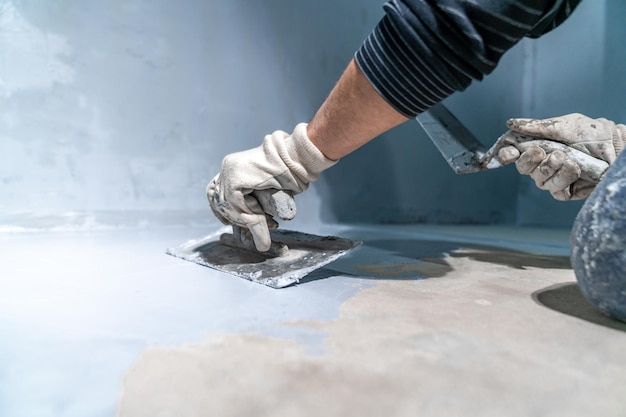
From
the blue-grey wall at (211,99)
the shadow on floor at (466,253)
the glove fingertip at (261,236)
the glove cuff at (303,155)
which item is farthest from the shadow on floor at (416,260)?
the blue-grey wall at (211,99)

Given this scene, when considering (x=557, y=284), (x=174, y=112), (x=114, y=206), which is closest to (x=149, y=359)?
(x=557, y=284)

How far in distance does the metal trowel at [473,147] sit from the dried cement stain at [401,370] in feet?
1.68

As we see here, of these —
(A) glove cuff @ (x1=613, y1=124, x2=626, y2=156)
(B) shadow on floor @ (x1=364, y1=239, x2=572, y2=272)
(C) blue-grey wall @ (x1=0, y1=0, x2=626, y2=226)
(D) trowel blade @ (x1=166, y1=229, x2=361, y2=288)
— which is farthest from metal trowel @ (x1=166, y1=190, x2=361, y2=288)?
(C) blue-grey wall @ (x1=0, y1=0, x2=626, y2=226)

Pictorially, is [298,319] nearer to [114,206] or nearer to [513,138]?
[513,138]

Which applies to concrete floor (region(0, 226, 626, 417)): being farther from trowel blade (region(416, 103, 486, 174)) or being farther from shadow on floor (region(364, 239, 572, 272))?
trowel blade (region(416, 103, 486, 174))

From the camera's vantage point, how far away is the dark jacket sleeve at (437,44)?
690 mm

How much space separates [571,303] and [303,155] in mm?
601

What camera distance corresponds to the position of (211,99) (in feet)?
6.31

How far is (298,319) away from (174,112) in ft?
4.71

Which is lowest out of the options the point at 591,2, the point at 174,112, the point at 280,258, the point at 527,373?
the point at 527,373

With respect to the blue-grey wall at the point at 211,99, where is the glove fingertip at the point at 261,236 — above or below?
below

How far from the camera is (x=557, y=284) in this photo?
36.1 inches

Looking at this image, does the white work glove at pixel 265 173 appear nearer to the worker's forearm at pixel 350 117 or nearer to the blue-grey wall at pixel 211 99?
the worker's forearm at pixel 350 117

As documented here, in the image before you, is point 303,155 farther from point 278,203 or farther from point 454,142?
point 454,142
